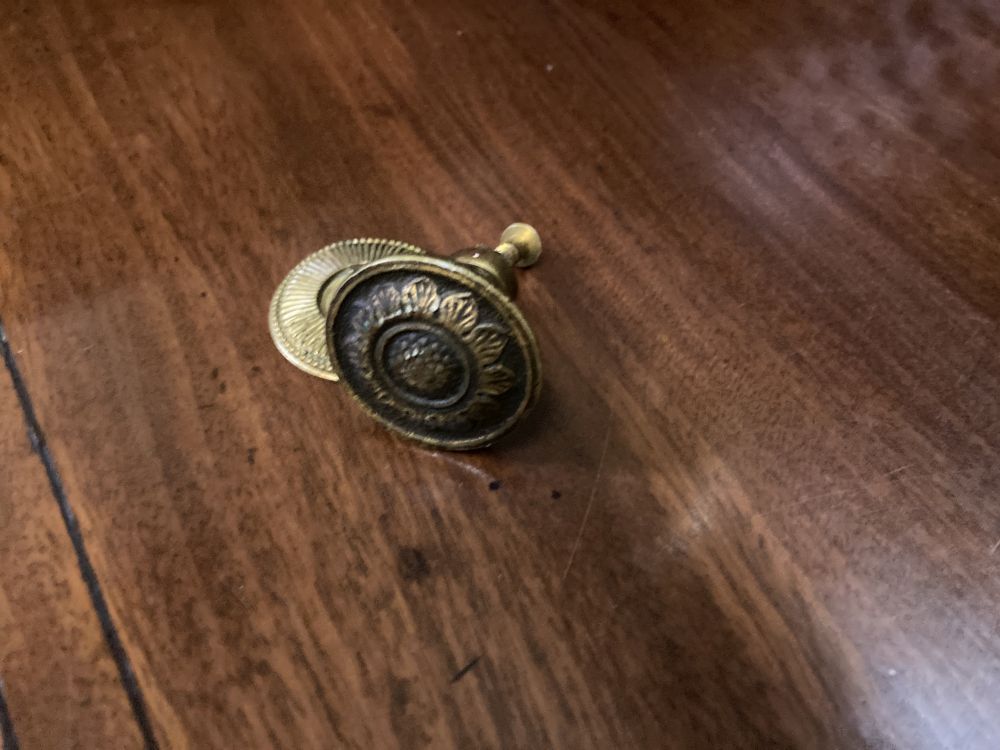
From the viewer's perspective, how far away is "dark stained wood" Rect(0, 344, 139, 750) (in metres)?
0.53

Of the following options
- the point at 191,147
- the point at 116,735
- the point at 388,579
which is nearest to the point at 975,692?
the point at 388,579

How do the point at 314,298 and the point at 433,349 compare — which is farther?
the point at 314,298

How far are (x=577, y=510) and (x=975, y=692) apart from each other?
0.95 ft

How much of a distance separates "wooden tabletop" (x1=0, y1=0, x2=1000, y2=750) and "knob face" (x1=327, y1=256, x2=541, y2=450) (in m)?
0.04

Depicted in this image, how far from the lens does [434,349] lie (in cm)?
58

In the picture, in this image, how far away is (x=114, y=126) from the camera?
815mm

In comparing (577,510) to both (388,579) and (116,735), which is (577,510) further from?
(116,735)

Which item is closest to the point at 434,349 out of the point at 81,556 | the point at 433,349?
the point at 433,349

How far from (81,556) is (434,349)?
0.28m

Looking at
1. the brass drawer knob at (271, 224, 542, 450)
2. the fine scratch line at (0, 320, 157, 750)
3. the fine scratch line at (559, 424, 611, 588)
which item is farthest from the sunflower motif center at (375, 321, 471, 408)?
the fine scratch line at (0, 320, 157, 750)

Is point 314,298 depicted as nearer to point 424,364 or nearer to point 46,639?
point 424,364

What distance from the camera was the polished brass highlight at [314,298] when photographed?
678 millimetres

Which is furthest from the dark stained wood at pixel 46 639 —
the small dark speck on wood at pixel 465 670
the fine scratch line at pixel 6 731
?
the small dark speck on wood at pixel 465 670

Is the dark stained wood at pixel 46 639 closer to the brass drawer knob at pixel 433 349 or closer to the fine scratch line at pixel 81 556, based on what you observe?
the fine scratch line at pixel 81 556
